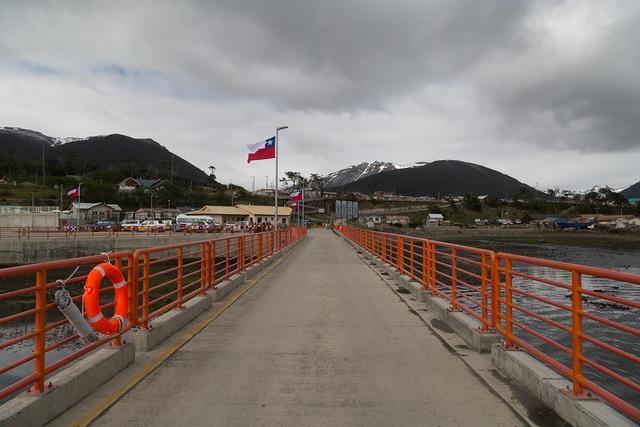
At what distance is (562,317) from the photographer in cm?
1364

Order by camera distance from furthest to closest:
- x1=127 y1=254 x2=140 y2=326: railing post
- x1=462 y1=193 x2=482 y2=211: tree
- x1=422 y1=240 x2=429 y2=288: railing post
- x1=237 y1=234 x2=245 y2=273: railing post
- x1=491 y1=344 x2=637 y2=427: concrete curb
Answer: x1=462 y1=193 x2=482 y2=211: tree → x1=237 y1=234 x2=245 y2=273: railing post → x1=422 y1=240 x2=429 y2=288: railing post → x1=127 y1=254 x2=140 y2=326: railing post → x1=491 y1=344 x2=637 y2=427: concrete curb

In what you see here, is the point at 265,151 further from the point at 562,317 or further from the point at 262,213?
the point at 262,213

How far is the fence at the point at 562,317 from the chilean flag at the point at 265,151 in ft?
43.2

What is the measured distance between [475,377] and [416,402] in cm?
109

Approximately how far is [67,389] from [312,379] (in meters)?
2.42

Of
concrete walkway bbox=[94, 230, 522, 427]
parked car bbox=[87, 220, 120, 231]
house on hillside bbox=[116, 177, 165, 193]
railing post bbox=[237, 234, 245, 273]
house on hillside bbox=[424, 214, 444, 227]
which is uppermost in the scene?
house on hillside bbox=[116, 177, 165, 193]

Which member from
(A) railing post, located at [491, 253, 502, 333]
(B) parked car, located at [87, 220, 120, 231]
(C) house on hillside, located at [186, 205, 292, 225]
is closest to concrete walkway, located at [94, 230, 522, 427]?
(A) railing post, located at [491, 253, 502, 333]

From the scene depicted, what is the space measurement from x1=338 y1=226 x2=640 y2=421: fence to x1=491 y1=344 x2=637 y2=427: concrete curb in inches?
3.3

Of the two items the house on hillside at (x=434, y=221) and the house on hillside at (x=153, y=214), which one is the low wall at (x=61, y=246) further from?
the house on hillside at (x=434, y=221)

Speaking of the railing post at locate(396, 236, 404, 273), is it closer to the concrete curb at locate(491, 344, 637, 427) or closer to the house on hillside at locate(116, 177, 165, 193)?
the concrete curb at locate(491, 344, 637, 427)

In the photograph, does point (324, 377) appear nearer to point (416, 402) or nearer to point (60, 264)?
point (416, 402)

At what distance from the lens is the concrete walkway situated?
4328mm

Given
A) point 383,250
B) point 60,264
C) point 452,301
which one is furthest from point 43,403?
point 383,250

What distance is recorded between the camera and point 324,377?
5453 mm
